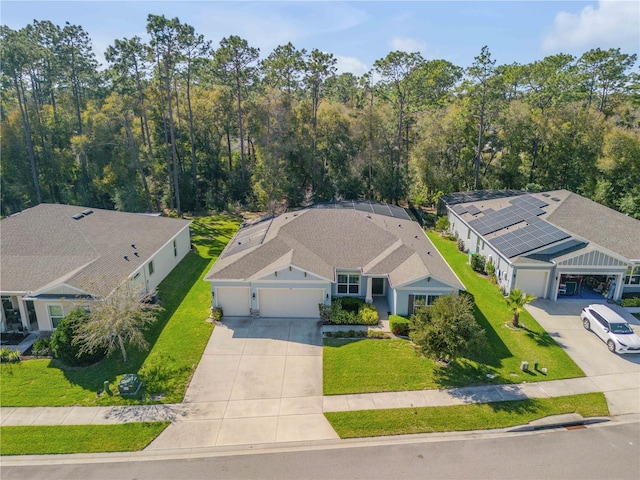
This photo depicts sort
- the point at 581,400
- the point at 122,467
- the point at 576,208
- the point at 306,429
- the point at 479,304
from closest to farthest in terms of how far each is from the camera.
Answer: the point at 122,467
the point at 306,429
the point at 581,400
the point at 479,304
the point at 576,208

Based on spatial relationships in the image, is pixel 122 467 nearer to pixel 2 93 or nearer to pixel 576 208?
pixel 576 208

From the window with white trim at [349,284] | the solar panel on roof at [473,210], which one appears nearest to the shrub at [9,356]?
the window with white trim at [349,284]

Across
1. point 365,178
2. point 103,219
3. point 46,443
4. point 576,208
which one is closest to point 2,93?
point 103,219

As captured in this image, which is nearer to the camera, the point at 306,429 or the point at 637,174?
the point at 306,429

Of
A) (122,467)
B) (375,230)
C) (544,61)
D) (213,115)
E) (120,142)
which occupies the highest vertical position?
(544,61)

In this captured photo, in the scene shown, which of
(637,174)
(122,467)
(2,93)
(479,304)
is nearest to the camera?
(122,467)

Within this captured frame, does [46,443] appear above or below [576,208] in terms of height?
below

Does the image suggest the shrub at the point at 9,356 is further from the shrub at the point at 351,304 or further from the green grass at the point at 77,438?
the shrub at the point at 351,304
